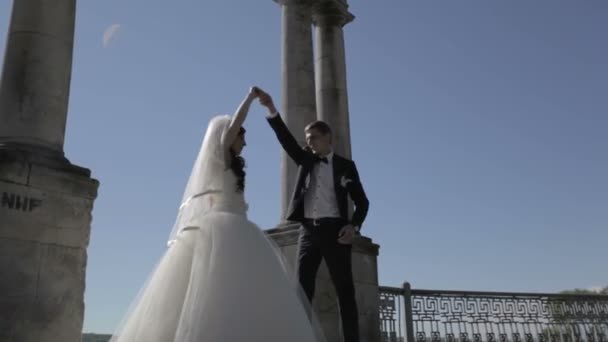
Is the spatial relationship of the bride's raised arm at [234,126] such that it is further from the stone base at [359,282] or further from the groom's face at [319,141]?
the stone base at [359,282]

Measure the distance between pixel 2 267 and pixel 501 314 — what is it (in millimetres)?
14475

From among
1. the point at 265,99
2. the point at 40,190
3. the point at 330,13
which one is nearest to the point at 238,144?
the point at 265,99

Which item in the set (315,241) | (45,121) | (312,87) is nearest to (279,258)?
(315,241)

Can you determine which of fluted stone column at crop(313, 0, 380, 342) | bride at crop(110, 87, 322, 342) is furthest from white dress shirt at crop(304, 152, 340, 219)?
fluted stone column at crop(313, 0, 380, 342)

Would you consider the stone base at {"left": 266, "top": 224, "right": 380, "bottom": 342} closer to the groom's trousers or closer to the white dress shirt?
the groom's trousers

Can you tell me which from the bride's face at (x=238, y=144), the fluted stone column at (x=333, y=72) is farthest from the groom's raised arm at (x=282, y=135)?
the fluted stone column at (x=333, y=72)

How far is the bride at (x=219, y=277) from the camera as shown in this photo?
472 centimetres

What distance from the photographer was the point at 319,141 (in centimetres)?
675

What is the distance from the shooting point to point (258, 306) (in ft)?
16.3

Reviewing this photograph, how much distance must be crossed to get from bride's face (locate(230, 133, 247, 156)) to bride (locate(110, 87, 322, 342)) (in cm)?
2

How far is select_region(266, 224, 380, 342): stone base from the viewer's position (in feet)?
33.9

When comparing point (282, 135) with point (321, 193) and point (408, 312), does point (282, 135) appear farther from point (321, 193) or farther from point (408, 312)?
point (408, 312)

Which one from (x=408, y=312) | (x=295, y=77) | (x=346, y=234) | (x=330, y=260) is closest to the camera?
(x=346, y=234)

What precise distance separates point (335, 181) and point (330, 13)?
10405 millimetres
